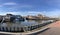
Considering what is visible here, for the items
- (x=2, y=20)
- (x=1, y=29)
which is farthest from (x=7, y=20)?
(x=1, y=29)

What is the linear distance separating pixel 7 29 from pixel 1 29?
0.89 m

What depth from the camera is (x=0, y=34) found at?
45.5 feet

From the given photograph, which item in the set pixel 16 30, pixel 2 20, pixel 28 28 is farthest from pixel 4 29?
pixel 2 20

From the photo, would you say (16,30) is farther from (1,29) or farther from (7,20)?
(7,20)

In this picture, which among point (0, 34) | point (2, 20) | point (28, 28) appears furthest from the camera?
point (2, 20)

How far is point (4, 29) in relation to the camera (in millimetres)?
17188

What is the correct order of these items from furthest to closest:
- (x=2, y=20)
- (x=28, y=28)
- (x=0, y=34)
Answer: (x=2, y=20) < (x=28, y=28) < (x=0, y=34)

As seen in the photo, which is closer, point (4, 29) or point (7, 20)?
A: point (4, 29)

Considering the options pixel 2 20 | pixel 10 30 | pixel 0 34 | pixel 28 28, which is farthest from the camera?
pixel 2 20

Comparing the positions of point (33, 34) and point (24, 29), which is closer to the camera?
point (33, 34)

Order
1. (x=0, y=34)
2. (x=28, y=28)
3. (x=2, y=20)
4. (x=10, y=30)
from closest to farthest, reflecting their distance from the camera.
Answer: (x=0, y=34) < (x=10, y=30) < (x=28, y=28) < (x=2, y=20)

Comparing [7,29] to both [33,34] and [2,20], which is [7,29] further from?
[2,20]

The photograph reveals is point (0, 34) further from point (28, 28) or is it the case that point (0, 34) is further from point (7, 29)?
point (28, 28)

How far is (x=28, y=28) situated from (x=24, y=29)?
1.11 m
